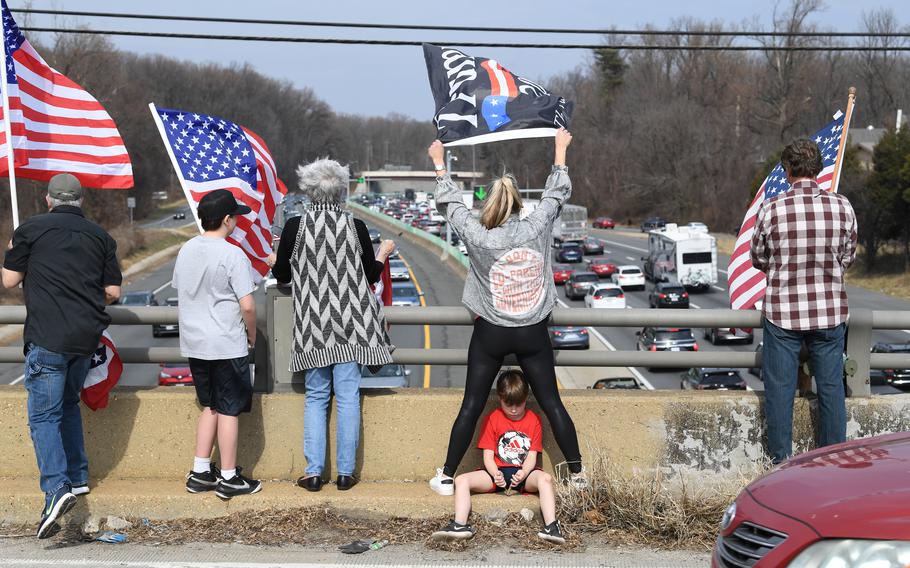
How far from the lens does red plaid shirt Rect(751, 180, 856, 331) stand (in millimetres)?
5445

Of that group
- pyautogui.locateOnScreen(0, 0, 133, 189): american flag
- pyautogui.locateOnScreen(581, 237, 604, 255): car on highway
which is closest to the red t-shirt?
pyautogui.locateOnScreen(0, 0, 133, 189): american flag

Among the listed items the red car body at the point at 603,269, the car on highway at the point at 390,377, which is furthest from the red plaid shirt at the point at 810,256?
the red car body at the point at 603,269

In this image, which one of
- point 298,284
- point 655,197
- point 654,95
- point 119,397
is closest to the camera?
point 298,284

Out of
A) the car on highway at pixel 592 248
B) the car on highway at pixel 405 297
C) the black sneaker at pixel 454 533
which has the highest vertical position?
the black sneaker at pixel 454 533

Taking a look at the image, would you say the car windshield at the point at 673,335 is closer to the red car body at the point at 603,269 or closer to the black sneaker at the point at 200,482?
the red car body at the point at 603,269

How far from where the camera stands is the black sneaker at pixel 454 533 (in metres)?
5.16

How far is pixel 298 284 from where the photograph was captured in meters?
5.68

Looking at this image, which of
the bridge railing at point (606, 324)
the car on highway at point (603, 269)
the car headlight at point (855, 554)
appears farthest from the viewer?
the car on highway at point (603, 269)

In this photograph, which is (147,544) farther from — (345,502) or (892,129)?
(892,129)

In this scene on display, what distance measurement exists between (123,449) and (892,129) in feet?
196

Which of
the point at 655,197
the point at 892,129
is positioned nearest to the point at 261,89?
the point at 655,197

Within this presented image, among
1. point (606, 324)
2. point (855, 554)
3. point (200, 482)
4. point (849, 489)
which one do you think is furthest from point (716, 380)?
point (855, 554)

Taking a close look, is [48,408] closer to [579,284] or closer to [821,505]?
[821,505]

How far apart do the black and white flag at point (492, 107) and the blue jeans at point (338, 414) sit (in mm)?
2249
